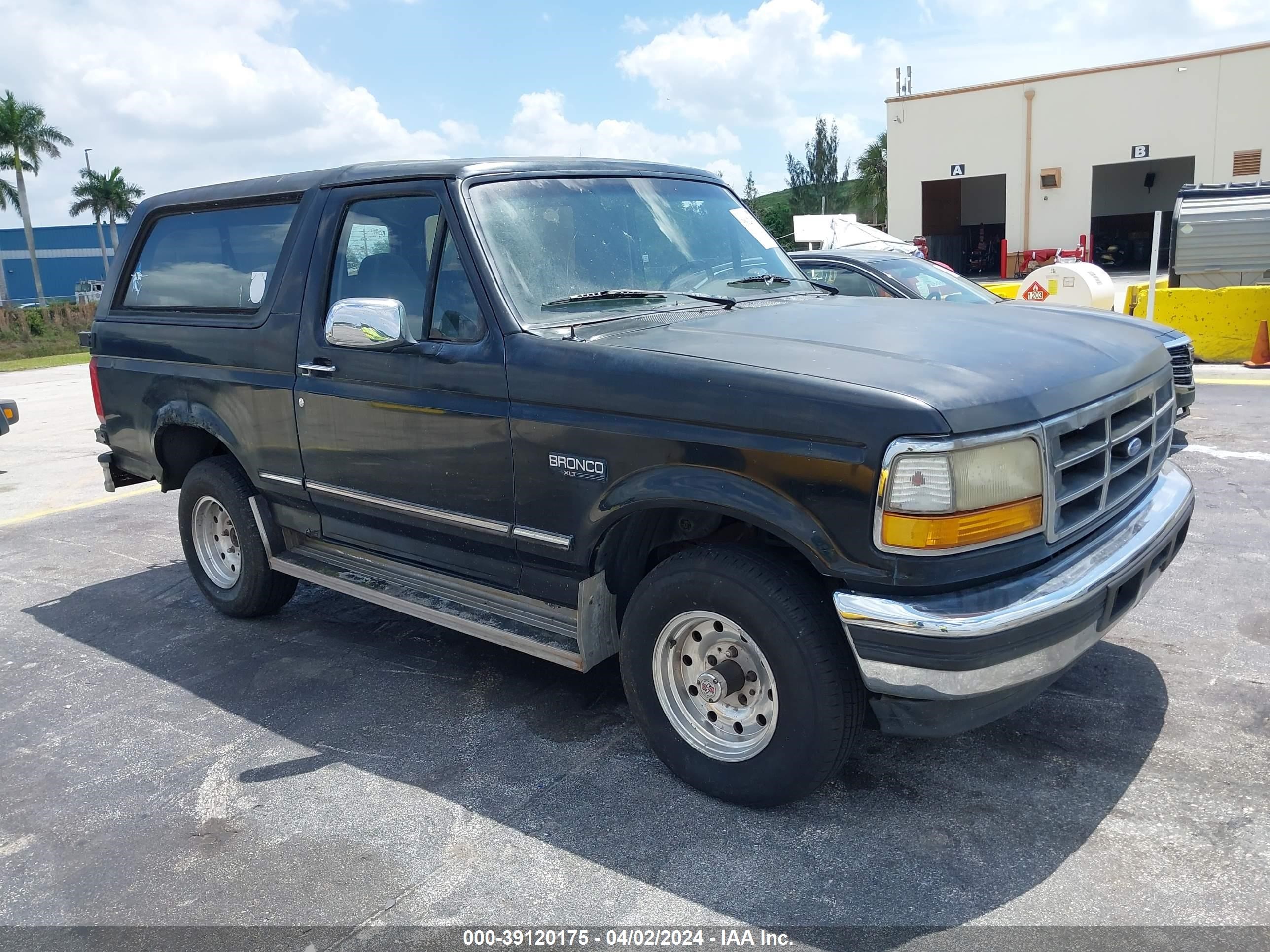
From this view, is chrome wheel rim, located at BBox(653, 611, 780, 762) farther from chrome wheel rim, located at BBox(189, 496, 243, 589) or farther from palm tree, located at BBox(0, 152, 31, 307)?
palm tree, located at BBox(0, 152, 31, 307)

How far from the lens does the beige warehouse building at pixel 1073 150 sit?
3325 cm

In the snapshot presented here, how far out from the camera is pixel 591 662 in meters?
3.63

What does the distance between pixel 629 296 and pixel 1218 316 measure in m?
11.7

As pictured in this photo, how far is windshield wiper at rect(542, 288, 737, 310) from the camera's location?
3.77 meters

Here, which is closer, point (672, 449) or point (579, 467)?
point (672, 449)

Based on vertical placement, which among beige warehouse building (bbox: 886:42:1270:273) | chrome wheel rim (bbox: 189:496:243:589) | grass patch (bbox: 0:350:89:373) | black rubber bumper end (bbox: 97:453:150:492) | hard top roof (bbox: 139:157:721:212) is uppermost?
beige warehouse building (bbox: 886:42:1270:273)

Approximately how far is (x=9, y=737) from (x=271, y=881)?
1891 millimetres

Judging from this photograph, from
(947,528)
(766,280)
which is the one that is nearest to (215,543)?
(766,280)

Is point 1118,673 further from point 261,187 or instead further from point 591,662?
point 261,187

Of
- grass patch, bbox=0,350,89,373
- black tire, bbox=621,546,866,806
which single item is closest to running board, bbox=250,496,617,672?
black tire, bbox=621,546,866,806

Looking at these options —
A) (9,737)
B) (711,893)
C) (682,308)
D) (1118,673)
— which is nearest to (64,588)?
(9,737)

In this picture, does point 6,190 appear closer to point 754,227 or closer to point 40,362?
point 40,362

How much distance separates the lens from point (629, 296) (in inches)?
153

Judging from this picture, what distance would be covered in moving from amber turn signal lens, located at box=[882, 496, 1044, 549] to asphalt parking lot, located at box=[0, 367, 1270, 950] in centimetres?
97
